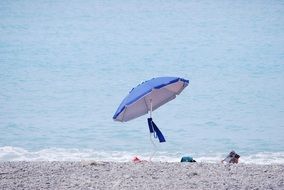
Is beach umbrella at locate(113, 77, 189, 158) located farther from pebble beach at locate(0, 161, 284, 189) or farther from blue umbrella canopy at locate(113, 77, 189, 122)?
pebble beach at locate(0, 161, 284, 189)

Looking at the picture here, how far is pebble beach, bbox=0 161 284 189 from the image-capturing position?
7.92 meters

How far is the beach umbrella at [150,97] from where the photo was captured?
364 inches

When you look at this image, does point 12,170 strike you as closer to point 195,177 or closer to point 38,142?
point 195,177

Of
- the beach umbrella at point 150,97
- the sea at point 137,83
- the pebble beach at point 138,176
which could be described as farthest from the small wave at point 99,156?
the pebble beach at point 138,176

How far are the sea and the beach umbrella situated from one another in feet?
14.5

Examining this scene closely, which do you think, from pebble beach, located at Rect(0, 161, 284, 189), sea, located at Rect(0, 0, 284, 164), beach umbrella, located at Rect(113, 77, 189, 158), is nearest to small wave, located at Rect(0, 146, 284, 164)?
sea, located at Rect(0, 0, 284, 164)

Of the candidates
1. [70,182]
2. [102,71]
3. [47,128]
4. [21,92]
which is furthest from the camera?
[102,71]

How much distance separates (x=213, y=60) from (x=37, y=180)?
2761cm

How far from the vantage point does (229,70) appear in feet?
103

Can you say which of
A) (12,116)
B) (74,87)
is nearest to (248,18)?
(74,87)

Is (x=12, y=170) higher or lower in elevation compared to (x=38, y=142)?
higher

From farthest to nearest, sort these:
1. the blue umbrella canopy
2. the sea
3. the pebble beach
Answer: the sea
the blue umbrella canopy
the pebble beach

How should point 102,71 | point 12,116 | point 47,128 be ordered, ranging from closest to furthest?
point 47,128 < point 12,116 < point 102,71

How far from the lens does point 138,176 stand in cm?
838
